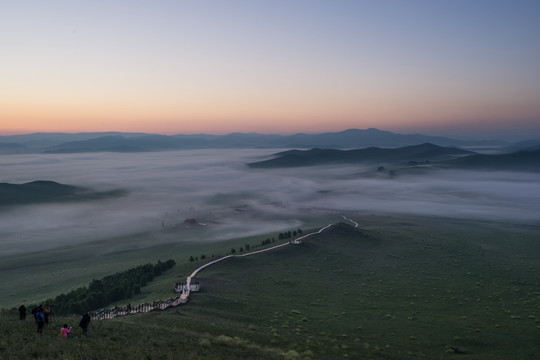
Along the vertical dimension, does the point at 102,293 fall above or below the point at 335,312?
above

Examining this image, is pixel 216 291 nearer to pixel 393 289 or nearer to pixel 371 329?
pixel 371 329

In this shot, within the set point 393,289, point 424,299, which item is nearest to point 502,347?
point 424,299

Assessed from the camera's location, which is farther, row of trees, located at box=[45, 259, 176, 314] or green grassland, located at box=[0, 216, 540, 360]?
row of trees, located at box=[45, 259, 176, 314]

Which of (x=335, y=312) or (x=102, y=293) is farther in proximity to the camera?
(x=102, y=293)

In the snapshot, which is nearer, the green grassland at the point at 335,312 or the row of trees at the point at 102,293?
the green grassland at the point at 335,312
